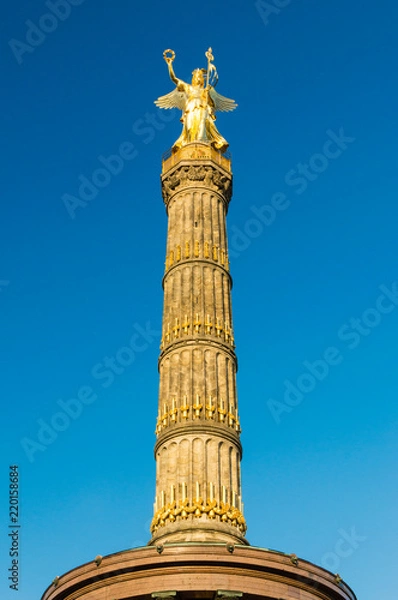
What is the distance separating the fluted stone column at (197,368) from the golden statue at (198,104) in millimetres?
1010

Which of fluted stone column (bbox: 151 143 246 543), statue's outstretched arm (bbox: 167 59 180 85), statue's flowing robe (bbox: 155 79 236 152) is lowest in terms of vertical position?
fluted stone column (bbox: 151 143 246 543)

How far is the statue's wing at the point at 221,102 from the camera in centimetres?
3897

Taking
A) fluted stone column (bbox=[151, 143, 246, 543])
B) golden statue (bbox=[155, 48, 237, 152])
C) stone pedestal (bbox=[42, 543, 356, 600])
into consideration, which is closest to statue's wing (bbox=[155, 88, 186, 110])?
golden statue (bbox=[155, 48, 237, 152])

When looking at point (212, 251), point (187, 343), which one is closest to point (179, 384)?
point (187, 343)

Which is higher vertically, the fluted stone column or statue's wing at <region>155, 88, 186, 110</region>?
statue's wing at <region>155, 88, 186, 110</region>

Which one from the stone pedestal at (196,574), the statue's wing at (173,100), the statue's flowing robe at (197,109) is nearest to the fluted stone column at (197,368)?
the statue's flowing robe at (197,109)

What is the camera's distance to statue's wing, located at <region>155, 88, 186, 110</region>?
127 feet

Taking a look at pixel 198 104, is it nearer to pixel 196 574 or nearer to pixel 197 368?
pixel 197 368

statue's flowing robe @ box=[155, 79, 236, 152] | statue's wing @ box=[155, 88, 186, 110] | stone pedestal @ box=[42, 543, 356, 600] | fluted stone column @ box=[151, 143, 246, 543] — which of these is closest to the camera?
stone pedestal @ box=[42, 543, 356, 600]

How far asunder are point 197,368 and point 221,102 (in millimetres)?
16483

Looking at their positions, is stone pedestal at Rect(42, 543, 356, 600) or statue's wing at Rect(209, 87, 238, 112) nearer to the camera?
stone pedestal at Rect(42, 543, 356, 600)

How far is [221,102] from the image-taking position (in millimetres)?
39625

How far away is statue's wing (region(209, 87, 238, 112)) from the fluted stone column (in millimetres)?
4313

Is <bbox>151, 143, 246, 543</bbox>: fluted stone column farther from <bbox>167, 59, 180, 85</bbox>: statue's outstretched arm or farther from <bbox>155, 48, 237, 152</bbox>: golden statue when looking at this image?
<bbox>167, 59, 180, 85</bbox>: statue's outstretched arm
